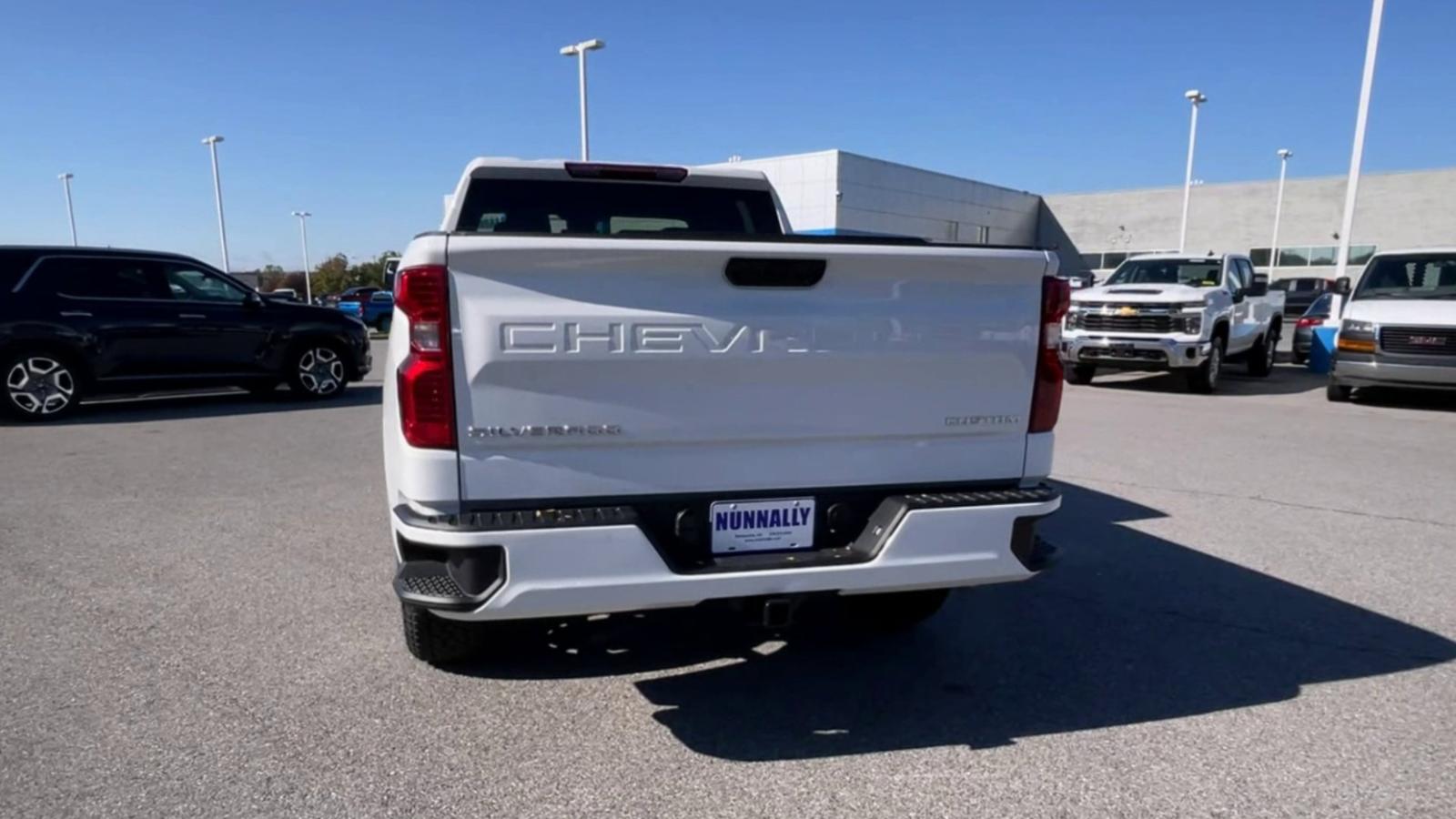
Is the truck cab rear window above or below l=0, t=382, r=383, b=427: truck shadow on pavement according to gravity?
above

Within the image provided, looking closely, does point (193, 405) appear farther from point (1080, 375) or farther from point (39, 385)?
point (1080, 375)

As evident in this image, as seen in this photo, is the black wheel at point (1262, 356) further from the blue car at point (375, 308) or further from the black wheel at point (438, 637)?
the blue car at point (375, 308)

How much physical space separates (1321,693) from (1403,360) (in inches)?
385

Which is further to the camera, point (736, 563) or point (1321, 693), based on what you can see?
point (1321, 693)

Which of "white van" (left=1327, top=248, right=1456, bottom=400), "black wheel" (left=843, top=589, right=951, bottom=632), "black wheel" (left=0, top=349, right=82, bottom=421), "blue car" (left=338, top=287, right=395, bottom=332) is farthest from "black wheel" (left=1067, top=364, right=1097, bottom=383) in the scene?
"blue car" (left=338, top=287, right=395, bottom=332)

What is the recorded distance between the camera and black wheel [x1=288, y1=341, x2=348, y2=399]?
1129 centimetres

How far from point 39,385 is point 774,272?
33.8 ft

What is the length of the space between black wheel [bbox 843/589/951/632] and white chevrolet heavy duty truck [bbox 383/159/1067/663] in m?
0.78

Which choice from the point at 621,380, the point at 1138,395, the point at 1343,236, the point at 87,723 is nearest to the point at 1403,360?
the point at 1138,395

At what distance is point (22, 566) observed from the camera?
15.6 feet

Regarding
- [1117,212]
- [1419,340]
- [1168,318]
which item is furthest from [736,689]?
[1117,212]

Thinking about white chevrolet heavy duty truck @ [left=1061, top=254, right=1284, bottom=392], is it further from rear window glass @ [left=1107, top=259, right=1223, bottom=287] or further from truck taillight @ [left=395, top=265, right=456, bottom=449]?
truck taillight @ [left=395, top=265, right=456, bottom=449]

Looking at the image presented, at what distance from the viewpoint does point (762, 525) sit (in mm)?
2889

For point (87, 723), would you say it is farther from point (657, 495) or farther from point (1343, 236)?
point (1343, 236)
